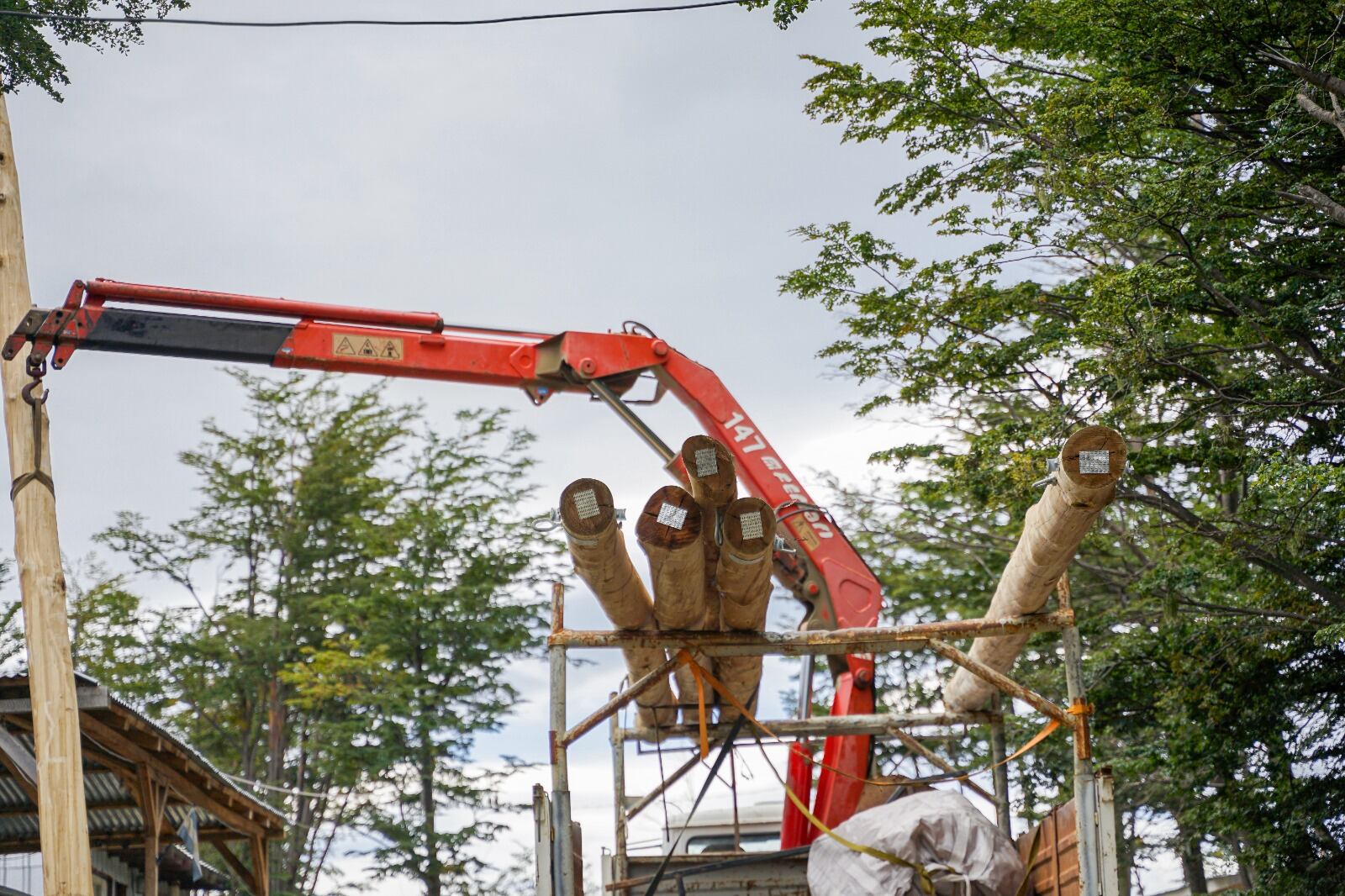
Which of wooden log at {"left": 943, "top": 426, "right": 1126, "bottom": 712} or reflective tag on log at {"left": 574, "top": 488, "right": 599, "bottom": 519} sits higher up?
reflective tag on log at {"left": 574, "top": 488, "right": 599, "bottom": 519}

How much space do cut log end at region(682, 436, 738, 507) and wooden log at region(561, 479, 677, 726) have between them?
18.0 inches

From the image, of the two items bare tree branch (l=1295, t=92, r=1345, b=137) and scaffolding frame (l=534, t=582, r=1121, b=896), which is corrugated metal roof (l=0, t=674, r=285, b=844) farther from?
bare tree branch (l=1295, t=92, r=1345, b=137)

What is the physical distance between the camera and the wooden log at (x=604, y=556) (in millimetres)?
7520

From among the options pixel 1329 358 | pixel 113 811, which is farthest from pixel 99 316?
pixel 1329 358

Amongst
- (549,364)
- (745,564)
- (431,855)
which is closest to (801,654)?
(745,564)

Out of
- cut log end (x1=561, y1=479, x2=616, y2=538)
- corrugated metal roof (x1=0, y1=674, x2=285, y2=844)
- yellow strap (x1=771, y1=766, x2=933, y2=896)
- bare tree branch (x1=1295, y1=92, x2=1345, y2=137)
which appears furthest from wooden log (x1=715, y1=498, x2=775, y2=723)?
bare tree branch (x1=1295, y1=92, x2=1345, y2=137)

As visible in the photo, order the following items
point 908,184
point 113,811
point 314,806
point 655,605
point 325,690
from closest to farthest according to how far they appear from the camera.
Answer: point 655,605 → point 908,184 → point 113,811 → point 325,690 → point 314,806

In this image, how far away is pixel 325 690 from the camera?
25297mm

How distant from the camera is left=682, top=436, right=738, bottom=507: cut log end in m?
7.66

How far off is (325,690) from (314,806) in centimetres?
347

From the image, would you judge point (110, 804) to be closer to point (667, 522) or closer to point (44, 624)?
point (44, 624)

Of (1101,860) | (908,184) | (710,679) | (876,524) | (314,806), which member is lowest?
(1101,860)

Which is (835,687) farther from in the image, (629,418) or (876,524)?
(876,524)

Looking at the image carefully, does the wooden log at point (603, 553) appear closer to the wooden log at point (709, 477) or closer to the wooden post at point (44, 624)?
the wooden log at point (709, 477)
